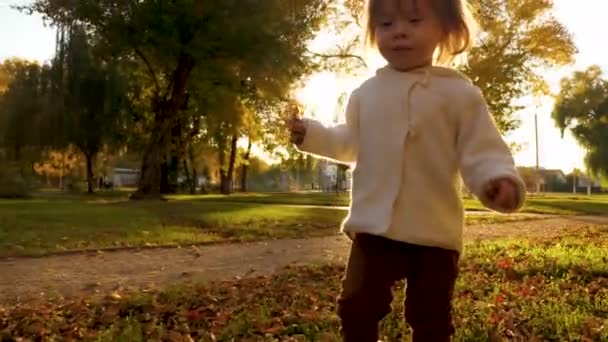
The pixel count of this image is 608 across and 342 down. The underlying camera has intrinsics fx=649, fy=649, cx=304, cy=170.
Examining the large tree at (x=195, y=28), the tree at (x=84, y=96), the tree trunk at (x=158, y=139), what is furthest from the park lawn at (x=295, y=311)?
the tree at (x=84, y=96)

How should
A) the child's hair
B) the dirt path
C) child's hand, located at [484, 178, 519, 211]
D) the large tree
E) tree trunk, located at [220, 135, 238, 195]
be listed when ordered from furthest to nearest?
1. tree trunk, located at [220, 135, 238, 195]
2. the large tree
3. the dirt path
4. the child's hair
5. child's hand, located at [484, 178, 519, 211]

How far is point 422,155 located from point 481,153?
0.70 feet

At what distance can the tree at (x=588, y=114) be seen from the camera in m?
45.1

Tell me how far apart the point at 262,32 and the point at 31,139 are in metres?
18.4

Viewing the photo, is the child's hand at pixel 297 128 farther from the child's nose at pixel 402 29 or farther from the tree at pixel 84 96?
the tree at pixel 84 96

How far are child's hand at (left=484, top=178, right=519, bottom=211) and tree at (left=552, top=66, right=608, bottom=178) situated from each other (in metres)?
45.9

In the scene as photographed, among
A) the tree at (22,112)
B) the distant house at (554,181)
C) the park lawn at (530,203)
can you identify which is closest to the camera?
the park lawn at (530,203)

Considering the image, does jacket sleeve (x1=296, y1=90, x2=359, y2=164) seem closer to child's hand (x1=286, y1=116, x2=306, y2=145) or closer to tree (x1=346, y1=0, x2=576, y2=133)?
child's hand (x1=286, y1=116, x2=306, y2=145)

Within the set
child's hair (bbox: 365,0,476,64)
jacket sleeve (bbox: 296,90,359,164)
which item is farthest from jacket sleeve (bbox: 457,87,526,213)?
jacket sleeve (bbox: 296,90,359,164)

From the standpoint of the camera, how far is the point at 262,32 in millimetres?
21188

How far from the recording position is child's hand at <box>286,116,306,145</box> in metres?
2.61

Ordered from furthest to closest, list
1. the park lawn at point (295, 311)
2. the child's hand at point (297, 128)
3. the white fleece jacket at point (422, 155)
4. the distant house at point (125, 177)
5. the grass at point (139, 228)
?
the distant house at point (125, 177) < the grass at point (139, 228) < the park lawn at point (295, 311) < the child's hand at point (297, 128) < the white fleece jacket at point (422, 155)

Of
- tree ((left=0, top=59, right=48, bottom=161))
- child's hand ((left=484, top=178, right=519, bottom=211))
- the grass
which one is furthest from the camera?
tree ((left=0, top=59, right=48, bottom=161))

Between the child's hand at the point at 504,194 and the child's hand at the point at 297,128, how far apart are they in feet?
2.61
